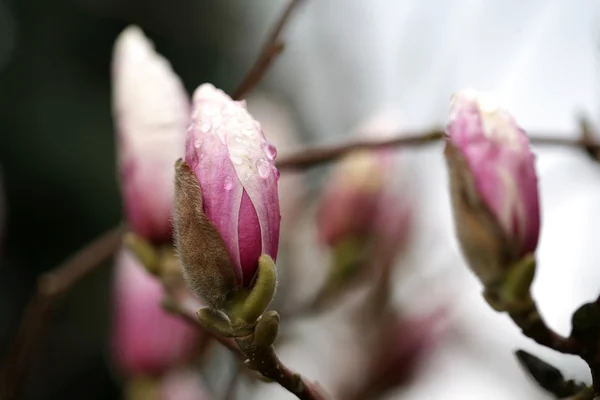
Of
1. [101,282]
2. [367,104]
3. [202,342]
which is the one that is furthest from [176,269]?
[101,282]

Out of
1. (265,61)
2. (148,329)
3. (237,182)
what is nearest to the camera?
(237,182)

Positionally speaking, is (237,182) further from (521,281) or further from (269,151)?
(521,281)

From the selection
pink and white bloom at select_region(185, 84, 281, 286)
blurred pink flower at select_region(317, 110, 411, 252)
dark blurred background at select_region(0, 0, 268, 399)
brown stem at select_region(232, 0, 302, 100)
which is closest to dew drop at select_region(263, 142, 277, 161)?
pink and white bloom at select_region(185, 84, 281, 286)

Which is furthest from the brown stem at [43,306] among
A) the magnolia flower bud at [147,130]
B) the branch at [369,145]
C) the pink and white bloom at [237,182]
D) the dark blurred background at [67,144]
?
the dark blurred background at [67,144]

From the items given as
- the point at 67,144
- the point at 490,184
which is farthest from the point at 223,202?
the point at 67,144

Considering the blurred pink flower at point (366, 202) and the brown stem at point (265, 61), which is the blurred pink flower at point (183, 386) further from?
the brown stem at point (265, 61)
